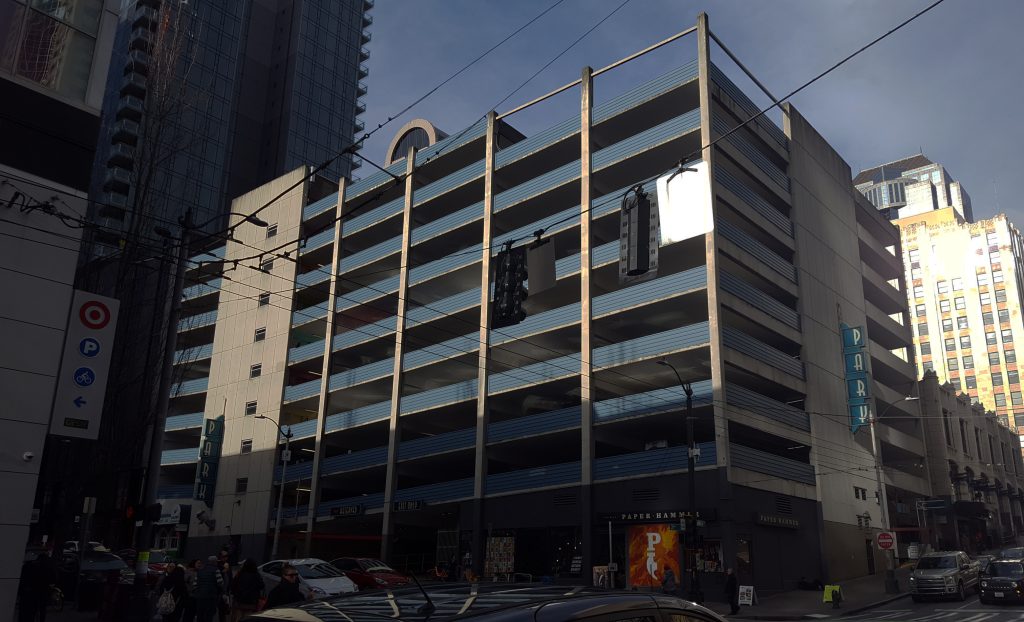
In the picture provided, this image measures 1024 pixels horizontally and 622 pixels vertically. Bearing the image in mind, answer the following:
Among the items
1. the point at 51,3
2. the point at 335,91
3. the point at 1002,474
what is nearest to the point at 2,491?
the point at 51,3

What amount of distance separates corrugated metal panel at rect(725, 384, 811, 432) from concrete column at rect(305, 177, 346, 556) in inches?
1023

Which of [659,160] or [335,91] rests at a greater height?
[335,91]

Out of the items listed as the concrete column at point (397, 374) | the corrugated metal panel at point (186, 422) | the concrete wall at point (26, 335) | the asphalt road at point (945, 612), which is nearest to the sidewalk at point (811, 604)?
the asphalt road at point (945, 612)

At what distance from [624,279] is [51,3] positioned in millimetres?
15464

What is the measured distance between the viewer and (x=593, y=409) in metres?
41.0

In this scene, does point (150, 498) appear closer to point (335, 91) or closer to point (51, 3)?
point (51, 3)

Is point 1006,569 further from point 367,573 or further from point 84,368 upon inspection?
point 84,368

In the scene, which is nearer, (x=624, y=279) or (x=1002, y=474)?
(x=624, y=279)

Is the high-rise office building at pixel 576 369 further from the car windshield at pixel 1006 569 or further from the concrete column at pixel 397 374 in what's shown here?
the car windshield at pixel 1006 569

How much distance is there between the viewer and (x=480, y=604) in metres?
3.70

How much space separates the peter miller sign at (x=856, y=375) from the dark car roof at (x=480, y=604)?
46.8 metres

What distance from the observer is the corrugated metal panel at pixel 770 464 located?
37000 mm

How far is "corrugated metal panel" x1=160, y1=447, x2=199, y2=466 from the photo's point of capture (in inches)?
2459

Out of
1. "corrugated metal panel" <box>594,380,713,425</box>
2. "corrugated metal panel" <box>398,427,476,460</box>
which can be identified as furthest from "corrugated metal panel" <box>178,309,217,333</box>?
"corrugated metal panel" <box>594,380,713,425</box>
